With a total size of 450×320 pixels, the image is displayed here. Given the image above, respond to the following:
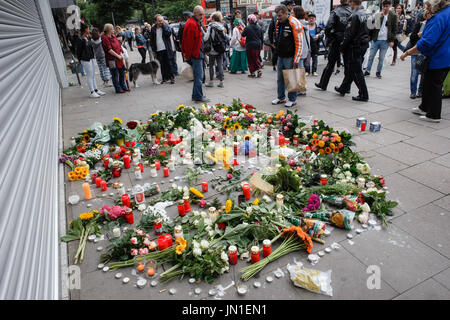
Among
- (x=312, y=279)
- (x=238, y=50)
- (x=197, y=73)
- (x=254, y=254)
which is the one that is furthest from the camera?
(x=238, y=50)

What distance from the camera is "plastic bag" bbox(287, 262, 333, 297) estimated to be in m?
2.21

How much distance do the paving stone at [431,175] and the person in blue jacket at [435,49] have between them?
1.80 meters

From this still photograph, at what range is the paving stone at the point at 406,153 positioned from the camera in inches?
159

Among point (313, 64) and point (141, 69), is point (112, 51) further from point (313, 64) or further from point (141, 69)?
point (313, 64)

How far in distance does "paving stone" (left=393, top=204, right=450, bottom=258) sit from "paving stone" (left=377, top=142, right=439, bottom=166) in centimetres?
112

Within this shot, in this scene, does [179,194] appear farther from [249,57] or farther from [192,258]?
[249,57]

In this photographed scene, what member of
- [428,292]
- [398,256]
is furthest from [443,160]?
[428,292]

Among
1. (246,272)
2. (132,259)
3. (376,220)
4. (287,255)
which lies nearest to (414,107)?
(376,220)

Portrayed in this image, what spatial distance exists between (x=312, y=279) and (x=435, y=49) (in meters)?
4.52

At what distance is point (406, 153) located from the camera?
4227mm

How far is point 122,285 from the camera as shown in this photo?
2.38m

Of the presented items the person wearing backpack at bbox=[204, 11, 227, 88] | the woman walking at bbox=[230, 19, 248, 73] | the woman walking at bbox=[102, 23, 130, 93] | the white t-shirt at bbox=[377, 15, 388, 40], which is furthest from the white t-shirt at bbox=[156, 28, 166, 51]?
the white t-shirt at bbox=[377, 15, 388, 40]

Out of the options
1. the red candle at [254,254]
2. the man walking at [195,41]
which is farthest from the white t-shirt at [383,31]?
the red candle at [254,254]

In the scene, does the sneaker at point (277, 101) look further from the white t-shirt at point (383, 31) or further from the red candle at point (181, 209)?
the red candle at point (181, 209)
